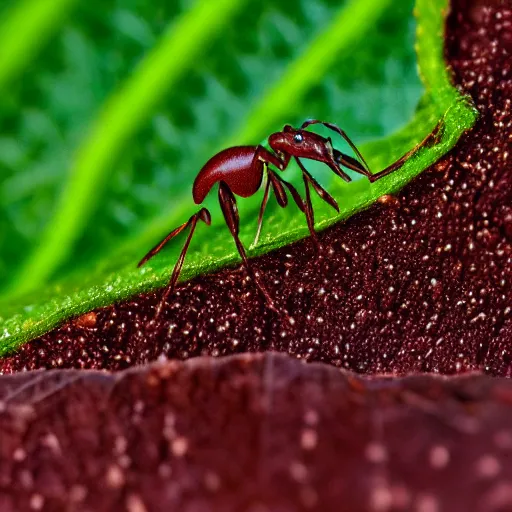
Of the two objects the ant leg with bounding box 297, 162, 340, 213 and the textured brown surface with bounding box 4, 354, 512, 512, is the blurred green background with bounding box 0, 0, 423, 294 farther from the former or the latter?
the textured brown surface with bounding box 4, 354, 512, 512

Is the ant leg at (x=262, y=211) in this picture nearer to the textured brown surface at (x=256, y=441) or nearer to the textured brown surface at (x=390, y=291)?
the textured brown surface at (x=390, y=291)

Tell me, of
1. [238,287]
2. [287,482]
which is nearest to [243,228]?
[238,287]

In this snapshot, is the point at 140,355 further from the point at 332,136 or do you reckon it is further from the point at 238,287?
the point at 332,136

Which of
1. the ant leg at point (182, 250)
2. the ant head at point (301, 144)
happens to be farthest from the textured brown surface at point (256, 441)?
the ant head at point (301, 144)

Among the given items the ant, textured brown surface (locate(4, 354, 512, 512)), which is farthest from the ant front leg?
textured brown surface (locate(4, 354, 512, 512))

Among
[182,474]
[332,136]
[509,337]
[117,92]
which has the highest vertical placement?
[117,92]

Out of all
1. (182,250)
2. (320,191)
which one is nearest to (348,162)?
(320,191)
